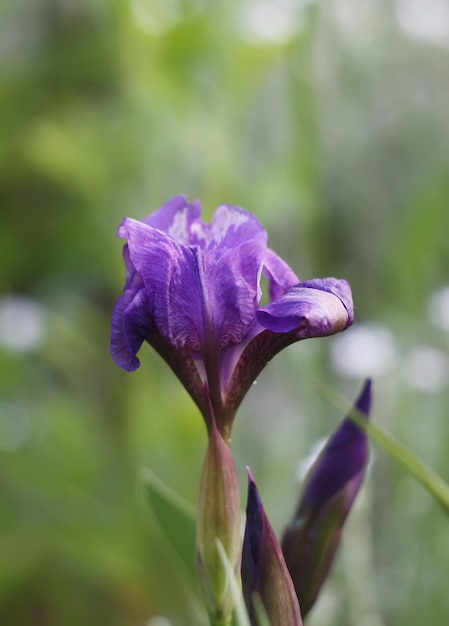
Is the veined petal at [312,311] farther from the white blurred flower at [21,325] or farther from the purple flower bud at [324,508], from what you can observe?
the white blurred flower at [21,325]

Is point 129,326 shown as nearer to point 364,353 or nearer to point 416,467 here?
point 416,467

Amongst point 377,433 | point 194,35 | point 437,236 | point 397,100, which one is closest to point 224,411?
point 377,433

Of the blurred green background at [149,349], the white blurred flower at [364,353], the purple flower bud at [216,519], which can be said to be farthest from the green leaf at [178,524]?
the white blurred flower at [364,353]

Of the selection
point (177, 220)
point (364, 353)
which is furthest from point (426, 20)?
point (177, 220)

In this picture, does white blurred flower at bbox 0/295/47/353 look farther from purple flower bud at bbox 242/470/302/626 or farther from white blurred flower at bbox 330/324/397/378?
purple flower bud at bbox 242/470/302/626

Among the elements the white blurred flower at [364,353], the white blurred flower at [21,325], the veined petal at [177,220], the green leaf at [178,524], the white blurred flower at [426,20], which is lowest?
the green leaf at [178,524]

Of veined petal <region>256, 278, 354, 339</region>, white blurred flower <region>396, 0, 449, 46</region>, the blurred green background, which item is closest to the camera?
veined petal <region>256, 278, 354, 339</region>

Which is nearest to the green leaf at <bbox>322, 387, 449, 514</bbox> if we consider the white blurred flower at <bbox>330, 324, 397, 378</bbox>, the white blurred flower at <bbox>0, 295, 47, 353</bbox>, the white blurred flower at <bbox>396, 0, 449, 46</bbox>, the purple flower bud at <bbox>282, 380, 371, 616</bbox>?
the purple flower bud at <bbox>282, 380, 371, 616</bbox>

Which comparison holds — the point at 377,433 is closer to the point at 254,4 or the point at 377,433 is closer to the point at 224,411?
the point at 224,411
